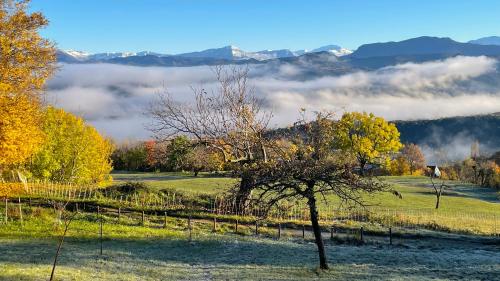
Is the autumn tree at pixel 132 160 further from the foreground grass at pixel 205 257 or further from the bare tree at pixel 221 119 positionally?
the foreground grass at pixel 205 257

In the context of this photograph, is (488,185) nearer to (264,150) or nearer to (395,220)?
(395,220)

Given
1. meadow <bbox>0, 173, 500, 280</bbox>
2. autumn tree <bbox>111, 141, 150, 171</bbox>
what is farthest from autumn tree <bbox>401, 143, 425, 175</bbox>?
meadow <bbox>0, 173, 500, 280</bbox>

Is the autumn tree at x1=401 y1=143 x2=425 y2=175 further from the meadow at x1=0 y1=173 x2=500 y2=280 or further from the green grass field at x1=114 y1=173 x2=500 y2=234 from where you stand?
the meadow at x1=0 y1=173 x2=500 y2=280

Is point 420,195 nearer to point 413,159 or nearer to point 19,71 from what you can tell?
point 19,71

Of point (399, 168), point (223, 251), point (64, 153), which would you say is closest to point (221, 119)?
point (223, 251)

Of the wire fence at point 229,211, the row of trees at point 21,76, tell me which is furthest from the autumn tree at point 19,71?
the wire fence at point 229,211

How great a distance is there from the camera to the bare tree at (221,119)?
50.2 meters

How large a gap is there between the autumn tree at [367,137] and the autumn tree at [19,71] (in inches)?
3164

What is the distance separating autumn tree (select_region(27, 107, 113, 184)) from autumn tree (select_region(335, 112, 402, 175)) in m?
55.9

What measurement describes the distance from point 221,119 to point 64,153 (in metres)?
30.1

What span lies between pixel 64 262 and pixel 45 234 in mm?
8981

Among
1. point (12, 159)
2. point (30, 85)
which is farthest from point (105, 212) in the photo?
point (30, 85)

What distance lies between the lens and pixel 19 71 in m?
33.8

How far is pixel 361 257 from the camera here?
32.8m
